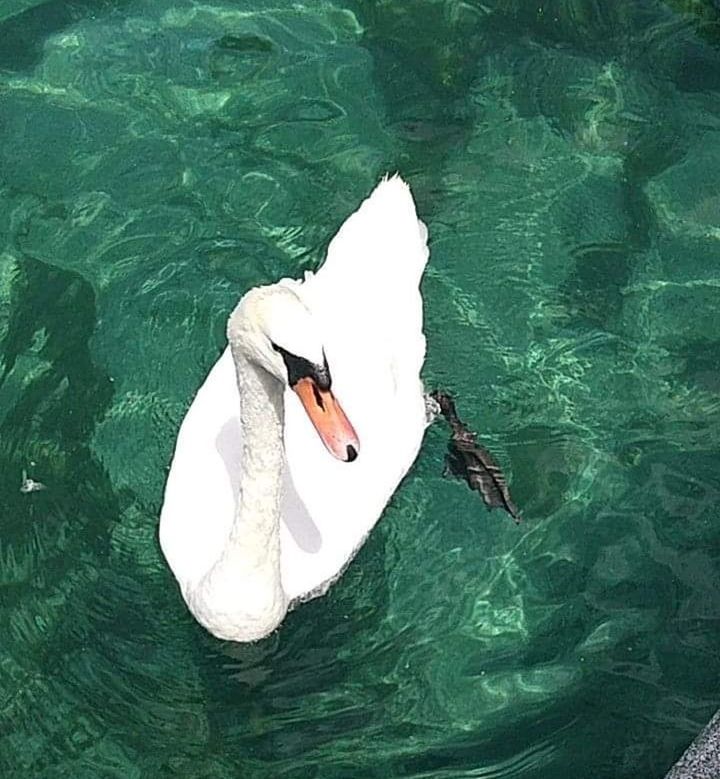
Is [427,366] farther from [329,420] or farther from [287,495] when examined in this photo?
[329,420]

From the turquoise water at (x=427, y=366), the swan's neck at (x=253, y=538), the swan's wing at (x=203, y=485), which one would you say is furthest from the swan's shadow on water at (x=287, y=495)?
the turquoise water at (x=427, y=366)

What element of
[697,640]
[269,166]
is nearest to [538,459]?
[697,640]

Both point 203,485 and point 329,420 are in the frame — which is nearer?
A: point 329,420

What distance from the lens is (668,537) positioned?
5355 mm

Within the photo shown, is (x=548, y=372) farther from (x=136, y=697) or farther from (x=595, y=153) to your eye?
(x=136, y=697)

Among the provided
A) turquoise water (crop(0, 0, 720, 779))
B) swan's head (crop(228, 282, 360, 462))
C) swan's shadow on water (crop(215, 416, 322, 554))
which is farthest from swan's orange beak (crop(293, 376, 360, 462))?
turquoise water (crop(0, 0, 720, 779))

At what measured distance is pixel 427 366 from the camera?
228 inches

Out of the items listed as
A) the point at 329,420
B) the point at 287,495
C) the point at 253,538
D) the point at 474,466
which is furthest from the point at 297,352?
the point at 474,466

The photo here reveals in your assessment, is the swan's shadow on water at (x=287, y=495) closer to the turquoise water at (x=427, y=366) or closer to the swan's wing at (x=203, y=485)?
the swan's wing at (x=203, y=485)

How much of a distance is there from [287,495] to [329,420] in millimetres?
895

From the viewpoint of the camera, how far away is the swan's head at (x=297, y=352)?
12.9ft

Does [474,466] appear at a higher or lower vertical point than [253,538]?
lower

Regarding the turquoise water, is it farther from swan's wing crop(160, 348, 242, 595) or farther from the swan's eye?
the swan's eye

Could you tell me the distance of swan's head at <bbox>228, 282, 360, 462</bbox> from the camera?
3.94 m
